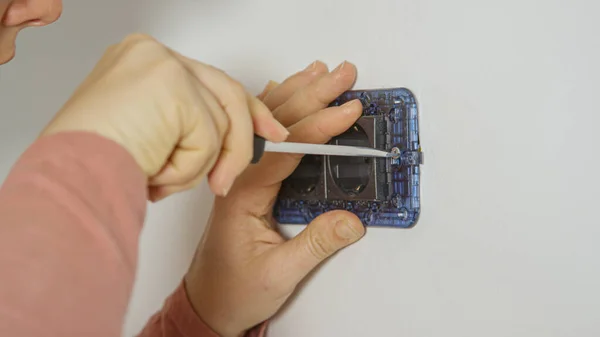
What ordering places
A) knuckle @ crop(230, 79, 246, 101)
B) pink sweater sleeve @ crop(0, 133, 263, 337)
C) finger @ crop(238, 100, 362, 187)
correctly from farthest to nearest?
finger @ crop(238, 100, 362, 187) → knuckle @ crop(230, 79, 246, 101) → pink sweater sleeve @ crop(0, 133, 263, 337)

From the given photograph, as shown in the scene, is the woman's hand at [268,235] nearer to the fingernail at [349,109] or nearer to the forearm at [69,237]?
the fingernail at [349,109]

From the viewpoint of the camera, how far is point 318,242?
0.63 m

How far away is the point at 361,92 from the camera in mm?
653

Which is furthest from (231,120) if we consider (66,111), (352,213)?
(352,213)

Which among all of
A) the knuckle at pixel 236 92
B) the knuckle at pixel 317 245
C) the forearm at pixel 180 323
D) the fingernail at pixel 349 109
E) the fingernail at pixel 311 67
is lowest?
the forearm at pixel 180 323

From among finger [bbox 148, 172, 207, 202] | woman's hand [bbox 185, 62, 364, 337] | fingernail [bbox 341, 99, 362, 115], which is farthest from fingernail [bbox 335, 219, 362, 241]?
finger [bbox 148, 172, 207, 202]

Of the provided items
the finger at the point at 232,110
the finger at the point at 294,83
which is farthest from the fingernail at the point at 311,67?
the finger at the point at 232,110

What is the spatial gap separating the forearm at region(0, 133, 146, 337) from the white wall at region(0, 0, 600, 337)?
1.07ft

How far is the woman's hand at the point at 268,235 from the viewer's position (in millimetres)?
624

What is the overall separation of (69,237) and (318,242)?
32 cm

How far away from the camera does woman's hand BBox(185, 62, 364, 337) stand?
62 centimetres

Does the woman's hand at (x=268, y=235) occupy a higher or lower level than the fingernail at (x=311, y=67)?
lower

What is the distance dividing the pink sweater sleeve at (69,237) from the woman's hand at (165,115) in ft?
0.05

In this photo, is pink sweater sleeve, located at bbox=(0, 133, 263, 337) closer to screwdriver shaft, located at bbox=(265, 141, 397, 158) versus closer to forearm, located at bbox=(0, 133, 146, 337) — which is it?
forearm, located at bbox=(0, 133, 146, 337)
